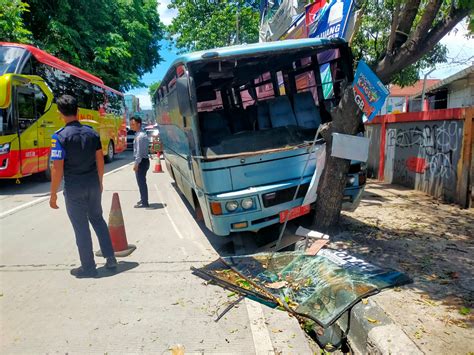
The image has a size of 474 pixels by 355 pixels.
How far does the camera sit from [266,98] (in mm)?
6359

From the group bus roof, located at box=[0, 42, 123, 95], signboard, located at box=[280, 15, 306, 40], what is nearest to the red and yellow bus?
bus roof, located at box=[0, 42, 123, 95]

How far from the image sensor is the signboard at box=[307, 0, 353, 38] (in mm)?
7897

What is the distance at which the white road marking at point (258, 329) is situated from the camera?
3123 mm

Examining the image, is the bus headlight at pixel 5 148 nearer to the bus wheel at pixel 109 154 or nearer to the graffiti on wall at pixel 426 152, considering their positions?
the bus wheel at pixel 109 154

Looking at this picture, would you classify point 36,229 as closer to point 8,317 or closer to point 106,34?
point 8,317

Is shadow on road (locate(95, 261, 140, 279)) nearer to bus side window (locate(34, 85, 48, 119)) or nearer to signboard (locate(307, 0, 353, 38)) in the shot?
signboard (locate(307, 0, 353, 38))

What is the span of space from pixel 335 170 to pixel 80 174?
10.4ft

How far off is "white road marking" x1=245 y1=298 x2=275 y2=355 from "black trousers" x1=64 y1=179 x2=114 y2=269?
191cm

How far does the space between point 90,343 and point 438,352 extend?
2618 millimetres

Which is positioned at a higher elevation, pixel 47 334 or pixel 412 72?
pixel 412 72

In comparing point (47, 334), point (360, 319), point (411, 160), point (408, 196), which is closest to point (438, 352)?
point (360, 319)

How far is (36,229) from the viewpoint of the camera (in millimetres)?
6711

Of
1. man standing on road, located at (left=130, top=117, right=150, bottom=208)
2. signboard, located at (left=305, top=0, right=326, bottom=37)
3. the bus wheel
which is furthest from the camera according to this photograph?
the bus wheel

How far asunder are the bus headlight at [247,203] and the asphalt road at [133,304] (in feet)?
2.82
